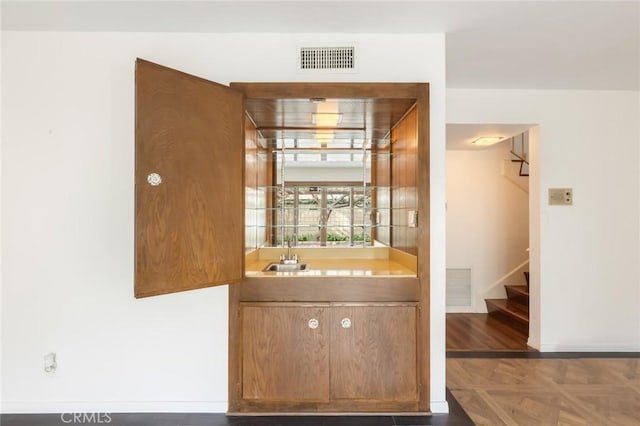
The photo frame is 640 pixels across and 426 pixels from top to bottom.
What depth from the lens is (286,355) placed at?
7.21ft

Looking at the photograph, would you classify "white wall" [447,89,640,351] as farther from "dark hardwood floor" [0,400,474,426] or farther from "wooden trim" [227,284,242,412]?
"wooden trim" [227,284,242,412]

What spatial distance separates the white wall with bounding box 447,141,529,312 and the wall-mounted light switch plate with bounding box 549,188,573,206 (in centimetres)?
152

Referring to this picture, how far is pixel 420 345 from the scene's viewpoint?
2.19 m

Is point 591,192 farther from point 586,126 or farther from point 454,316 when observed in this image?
point 454,316

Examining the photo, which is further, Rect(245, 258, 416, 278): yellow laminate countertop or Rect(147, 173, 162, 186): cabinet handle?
Rect(245, 258, 416, 278): yellow laminate countertop

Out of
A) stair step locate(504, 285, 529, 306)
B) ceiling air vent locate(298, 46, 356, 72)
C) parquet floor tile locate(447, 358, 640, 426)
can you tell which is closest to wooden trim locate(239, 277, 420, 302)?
parquet floor tile locate(447, 358, 640, 426)

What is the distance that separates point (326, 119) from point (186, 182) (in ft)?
4.20

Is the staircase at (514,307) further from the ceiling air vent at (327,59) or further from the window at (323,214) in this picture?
the ceiling air vent at (327,59)

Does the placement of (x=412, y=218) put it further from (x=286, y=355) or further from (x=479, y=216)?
(x=479, y=216)

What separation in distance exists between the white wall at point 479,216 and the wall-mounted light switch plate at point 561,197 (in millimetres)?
1518

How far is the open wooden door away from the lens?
5.82ft

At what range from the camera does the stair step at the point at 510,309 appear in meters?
3.98

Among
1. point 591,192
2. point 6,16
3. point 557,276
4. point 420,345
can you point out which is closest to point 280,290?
point 420,345

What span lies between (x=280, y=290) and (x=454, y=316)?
3159 millimetres
